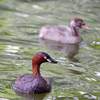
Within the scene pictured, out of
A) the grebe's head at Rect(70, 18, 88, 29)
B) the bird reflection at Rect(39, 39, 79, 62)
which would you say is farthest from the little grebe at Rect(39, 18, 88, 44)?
the bird reflection at Rect(39, 39, 79, 62)

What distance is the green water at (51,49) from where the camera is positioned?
1238cm

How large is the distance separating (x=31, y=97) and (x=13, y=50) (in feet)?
9.79

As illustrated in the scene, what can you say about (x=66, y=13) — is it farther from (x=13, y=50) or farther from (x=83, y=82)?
(x=83, y=82)

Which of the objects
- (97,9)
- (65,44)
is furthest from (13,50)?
(97,9)

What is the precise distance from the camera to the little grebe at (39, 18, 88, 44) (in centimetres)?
1686

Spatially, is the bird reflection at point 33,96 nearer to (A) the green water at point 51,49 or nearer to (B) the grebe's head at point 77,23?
(A) the green water at point 51,49

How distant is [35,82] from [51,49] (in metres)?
3.42

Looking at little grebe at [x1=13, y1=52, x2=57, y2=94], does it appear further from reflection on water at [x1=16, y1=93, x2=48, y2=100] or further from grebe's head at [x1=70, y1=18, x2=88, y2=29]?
grebe's head at [x1=70, y1=18, x2=88, y2=29]

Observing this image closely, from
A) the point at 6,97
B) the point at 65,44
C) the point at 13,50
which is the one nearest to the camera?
the point at 6,97

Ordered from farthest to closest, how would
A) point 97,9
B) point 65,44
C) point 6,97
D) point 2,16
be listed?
point 97,9 → point 2,16 → point 65,44 → point 6,97

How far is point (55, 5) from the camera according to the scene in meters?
20.2

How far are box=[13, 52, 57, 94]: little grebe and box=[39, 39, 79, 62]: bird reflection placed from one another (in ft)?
9.01

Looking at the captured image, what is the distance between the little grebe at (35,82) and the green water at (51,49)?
0.19 metres

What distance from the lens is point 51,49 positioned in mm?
15820
